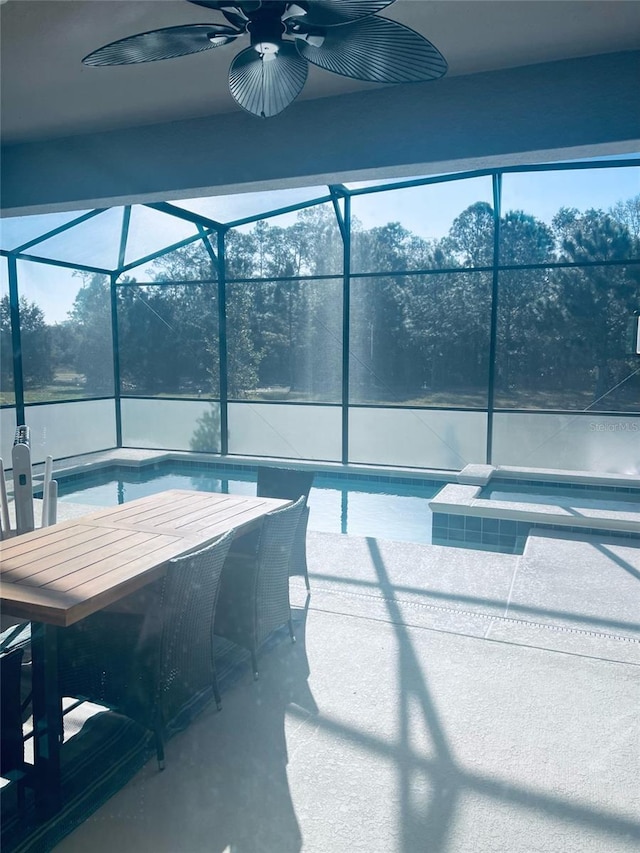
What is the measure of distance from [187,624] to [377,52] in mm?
2027

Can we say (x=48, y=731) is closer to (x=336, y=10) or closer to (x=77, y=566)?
(x=77, y=566)

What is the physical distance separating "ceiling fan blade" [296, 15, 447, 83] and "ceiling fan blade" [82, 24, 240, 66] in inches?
10.6

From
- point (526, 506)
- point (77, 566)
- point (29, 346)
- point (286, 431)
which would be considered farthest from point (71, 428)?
point (77, 566)

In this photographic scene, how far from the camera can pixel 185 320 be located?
28.7ft

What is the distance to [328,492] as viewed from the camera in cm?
725

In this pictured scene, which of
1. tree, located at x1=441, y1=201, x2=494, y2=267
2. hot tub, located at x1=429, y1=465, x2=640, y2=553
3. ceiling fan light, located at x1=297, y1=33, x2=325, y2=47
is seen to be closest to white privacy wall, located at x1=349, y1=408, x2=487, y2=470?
hot tub, located at x1=429, y1=465, x2=640, y2=553

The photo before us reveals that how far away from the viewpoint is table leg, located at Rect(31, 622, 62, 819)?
1826 mm

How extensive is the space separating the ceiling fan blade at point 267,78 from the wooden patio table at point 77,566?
1703 millimetres

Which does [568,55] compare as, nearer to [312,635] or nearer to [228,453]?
[312,635]

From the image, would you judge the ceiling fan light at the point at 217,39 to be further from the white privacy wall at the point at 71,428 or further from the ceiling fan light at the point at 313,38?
the white privacy wall at the point at 71,428

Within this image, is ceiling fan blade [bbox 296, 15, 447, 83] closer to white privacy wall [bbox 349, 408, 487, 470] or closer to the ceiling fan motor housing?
the ceiling fan motor housing

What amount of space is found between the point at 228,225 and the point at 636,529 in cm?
614

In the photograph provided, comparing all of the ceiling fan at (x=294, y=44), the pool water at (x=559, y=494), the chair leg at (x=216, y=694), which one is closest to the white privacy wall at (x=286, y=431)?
the pool water at (x=559, y=494)

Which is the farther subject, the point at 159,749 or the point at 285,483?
the point at 285,483
